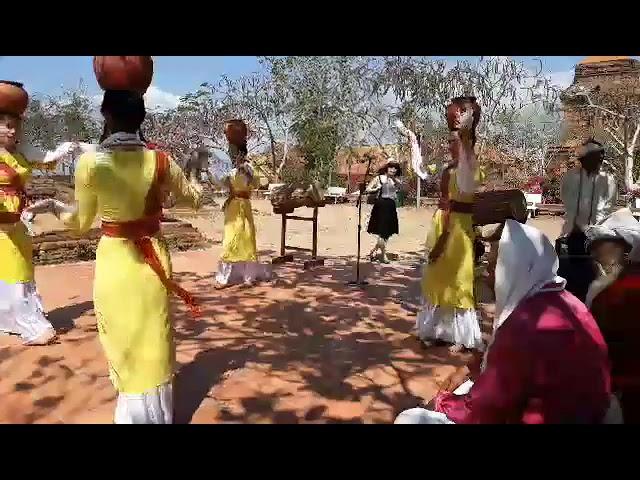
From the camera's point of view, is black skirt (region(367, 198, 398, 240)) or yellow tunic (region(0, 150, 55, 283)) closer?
yellow tunic (region(0, 150, 55, 283))

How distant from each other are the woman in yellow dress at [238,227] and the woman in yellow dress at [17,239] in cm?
235

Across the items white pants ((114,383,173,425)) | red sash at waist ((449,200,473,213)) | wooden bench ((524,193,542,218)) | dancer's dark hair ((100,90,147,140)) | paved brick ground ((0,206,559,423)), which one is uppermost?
dancer's dark hair ((100,90,147,140))

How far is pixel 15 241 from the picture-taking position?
4.44m

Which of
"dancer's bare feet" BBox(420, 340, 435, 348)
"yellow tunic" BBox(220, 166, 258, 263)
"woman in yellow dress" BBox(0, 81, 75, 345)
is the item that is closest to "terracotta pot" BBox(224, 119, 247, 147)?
"yellow tunic" BBox(220, 166, 258, 263)

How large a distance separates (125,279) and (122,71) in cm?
103

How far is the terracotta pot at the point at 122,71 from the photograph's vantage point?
8.66 ft

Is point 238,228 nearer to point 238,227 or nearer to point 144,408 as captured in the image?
point 238,227

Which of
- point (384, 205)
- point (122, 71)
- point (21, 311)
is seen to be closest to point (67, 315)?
point (21, 311)

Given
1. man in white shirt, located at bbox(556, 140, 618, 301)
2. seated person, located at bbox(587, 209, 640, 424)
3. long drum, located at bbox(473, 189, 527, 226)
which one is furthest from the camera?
man in white shirt, located at bbox(556, 140, 618, 301)

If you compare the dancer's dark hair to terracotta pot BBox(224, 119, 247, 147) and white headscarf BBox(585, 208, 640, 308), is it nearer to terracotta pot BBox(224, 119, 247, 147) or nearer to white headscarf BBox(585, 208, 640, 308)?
white headscarf BBox(585, 208, 640, 308)

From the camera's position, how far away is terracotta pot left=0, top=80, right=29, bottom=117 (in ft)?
13.5

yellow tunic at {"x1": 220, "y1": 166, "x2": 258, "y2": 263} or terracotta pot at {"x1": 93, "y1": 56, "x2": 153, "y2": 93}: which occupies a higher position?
terracotta pot at {"x1": 93, "y1": 56, "x2": 153, "y2": 93}

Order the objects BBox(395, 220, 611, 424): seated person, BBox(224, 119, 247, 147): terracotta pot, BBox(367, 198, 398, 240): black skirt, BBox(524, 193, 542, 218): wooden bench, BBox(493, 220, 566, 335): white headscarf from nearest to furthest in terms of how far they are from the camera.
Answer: BBox(395, 220, 611, 424): seated person, BBox(493, 220, 566, 335): white headscarf, BBox(224, 119, 247, 147): terracotta pot, BBox(367, 198, 398, 240): black skirt, BBox(524, 193, 542, 218): wooden bench

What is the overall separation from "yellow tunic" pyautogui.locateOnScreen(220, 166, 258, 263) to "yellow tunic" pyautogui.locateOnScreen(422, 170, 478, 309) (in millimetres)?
2878
